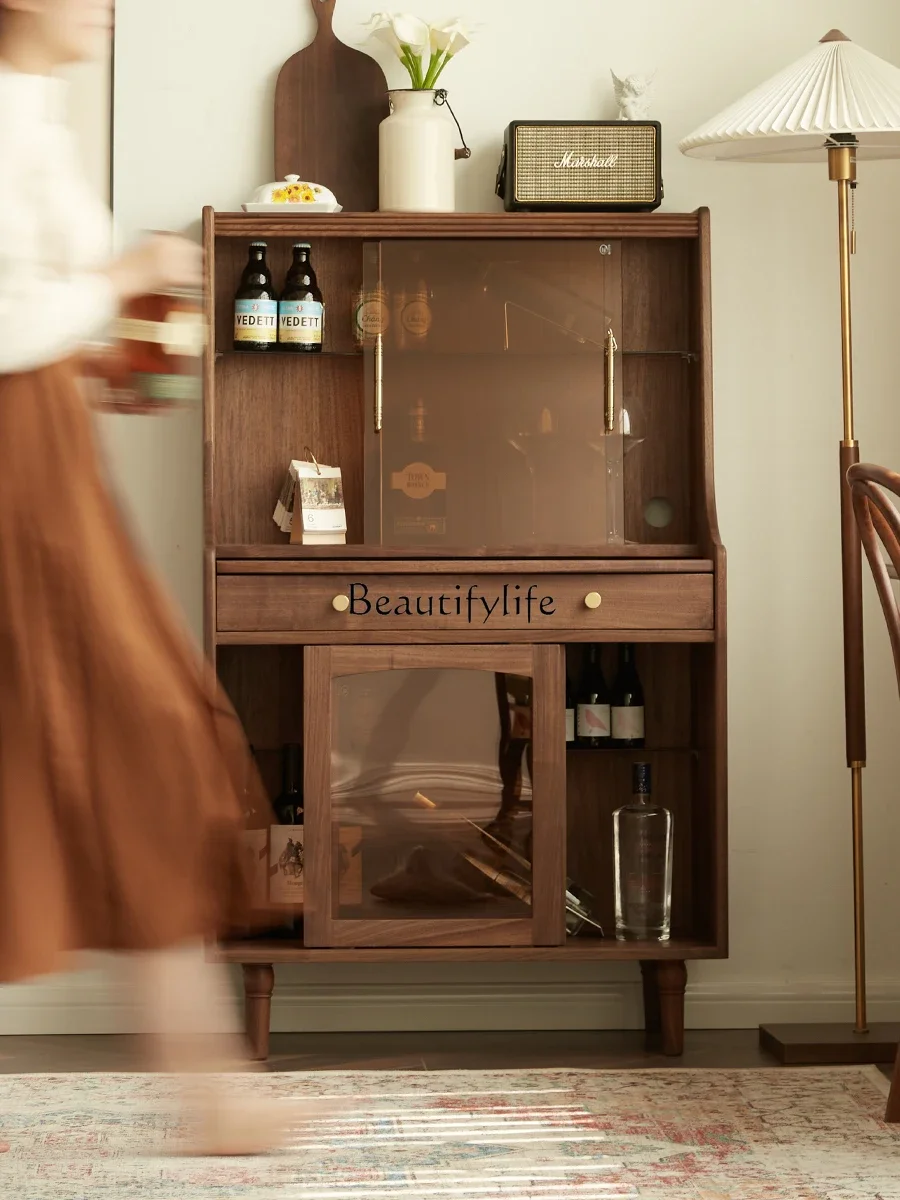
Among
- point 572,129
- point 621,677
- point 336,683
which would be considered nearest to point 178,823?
point 336,683

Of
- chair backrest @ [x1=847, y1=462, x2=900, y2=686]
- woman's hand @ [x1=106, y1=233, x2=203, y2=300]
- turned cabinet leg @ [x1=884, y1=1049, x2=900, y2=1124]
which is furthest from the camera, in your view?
turned cabinet leg @ [x1=884, y1=1049, x2=900, y2=1124]

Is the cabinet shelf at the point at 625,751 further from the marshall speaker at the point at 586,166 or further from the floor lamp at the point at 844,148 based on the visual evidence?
the marshall speaker at the point at 586,166

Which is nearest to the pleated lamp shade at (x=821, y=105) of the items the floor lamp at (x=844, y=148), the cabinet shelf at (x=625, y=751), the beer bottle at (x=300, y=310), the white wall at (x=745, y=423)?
the floor lamp at (x=844, y=148)

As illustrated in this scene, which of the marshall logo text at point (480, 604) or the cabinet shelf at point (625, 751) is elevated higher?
the marshall logo text at point (480, 604)

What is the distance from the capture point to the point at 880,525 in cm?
216

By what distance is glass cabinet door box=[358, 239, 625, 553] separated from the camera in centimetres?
294

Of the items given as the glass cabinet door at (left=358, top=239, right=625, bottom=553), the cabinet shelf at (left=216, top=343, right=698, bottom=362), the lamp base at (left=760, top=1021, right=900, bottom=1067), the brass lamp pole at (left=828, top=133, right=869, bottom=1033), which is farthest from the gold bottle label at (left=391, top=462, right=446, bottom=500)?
the lamp base at (left=760, top=1021, right=900, bottom=1067)

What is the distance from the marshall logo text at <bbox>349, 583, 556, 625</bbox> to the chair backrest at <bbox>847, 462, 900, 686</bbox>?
0.72 meters

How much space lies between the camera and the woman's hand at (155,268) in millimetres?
1557

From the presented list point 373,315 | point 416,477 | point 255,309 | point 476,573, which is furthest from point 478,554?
point 255,309

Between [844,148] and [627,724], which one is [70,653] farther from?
[844,148]

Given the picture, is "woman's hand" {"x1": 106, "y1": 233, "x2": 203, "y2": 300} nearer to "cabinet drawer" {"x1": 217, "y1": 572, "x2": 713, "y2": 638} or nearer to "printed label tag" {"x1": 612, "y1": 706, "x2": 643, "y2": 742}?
"cabinet drawer" {"x1": 217, "y1": 572, "x2": 713, "y2": 638}

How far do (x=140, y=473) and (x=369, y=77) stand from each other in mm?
958

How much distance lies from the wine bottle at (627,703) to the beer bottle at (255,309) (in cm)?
97
